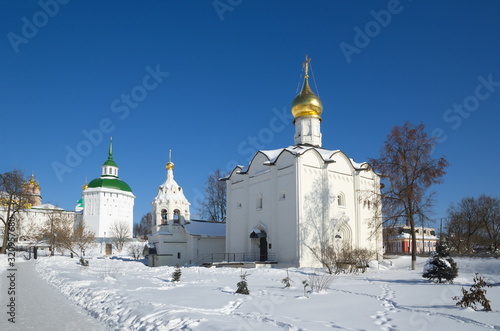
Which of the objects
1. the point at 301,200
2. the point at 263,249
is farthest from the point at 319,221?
the point at 263,249

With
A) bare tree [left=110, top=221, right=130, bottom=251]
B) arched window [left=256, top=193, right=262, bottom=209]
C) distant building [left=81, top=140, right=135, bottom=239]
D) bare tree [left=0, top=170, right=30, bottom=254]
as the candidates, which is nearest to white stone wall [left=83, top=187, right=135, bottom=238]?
distant building [left=81, top=140, right=135, bottom=239]

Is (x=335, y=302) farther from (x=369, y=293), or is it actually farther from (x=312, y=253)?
(x=312, y=253)

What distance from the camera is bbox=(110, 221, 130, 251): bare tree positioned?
53088 mm

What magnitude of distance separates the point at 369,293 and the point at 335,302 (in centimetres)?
211

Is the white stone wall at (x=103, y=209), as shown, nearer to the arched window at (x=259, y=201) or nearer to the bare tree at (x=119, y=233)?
the bare tree at (x=119, y=233)

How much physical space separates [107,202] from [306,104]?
135 feet

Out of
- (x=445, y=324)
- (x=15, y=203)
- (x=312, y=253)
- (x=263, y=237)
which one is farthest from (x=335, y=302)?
(x=15, y=203)

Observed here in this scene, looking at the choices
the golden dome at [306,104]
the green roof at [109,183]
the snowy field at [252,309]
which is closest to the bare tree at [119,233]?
the green roof at [109,183]

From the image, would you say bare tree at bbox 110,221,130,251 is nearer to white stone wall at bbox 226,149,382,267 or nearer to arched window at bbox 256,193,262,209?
white stone wall at bbox 226,149,382,267

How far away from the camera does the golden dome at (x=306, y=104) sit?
1046 inches

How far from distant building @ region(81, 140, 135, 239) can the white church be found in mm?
35874

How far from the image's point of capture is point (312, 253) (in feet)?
71.5

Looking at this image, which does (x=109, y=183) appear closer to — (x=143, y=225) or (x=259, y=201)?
(x=143, y=225)

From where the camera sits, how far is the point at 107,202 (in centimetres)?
5750
